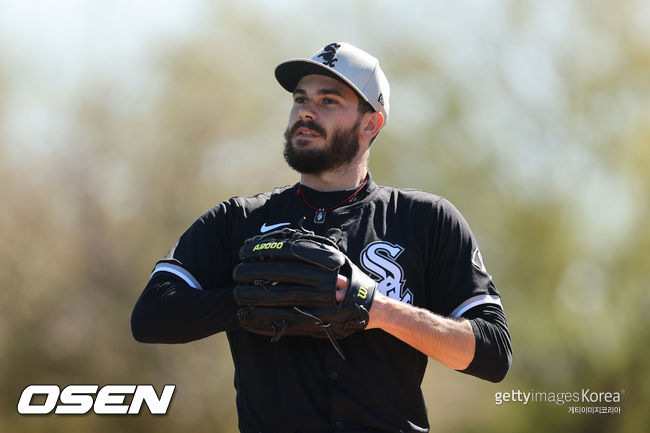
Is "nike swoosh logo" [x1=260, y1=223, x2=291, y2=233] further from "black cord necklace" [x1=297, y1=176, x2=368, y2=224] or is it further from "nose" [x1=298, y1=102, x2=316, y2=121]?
"nose" [x1=298, y1=102, x2=316, y2=121]

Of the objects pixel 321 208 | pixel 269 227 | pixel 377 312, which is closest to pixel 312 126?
pixel 321 208

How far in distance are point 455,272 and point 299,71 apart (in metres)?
1.04

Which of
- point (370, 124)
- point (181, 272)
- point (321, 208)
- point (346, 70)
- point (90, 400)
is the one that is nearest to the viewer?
point (181, 272)

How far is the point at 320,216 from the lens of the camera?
8.94 ft

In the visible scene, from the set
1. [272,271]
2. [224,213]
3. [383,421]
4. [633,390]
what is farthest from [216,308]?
[633,390]

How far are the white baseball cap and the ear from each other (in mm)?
27

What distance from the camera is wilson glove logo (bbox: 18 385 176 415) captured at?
8039 mm

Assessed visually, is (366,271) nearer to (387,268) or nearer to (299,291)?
(387,268)

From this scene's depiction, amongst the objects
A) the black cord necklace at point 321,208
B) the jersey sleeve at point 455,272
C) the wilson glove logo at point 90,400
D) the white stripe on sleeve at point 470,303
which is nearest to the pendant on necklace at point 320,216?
the black cord necklace at point 321,208

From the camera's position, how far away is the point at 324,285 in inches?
90.0

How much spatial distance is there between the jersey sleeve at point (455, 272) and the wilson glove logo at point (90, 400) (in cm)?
592

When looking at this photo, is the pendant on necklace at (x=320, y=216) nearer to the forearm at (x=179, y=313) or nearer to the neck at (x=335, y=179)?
the neck at (x=335, y=179)

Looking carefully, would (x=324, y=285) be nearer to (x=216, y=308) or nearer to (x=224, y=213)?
(x=216, y=308)

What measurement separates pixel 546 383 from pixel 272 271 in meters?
6.96
